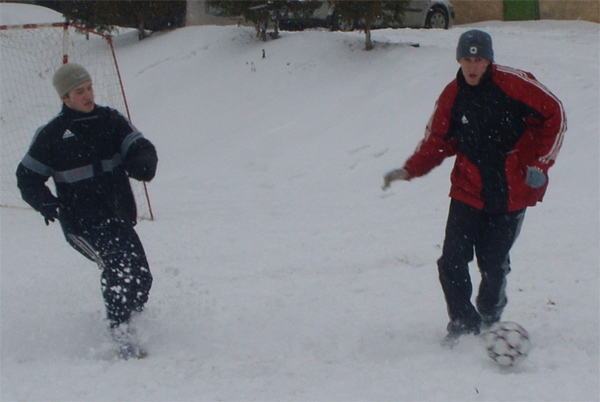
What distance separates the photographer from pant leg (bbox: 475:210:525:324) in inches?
157

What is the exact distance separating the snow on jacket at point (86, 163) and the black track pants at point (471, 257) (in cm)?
173

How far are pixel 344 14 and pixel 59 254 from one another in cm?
777

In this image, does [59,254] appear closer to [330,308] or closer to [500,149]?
[330,308]

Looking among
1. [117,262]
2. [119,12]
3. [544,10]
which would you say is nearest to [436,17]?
[544,10]

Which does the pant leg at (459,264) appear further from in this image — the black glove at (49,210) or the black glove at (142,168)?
the black glove at (49,210)

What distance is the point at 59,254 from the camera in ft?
22.7

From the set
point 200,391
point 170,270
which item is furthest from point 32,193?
point 170,270

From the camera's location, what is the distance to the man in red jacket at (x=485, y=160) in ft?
12.3

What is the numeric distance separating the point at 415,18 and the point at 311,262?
1315cm

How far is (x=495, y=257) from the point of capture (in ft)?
13.4

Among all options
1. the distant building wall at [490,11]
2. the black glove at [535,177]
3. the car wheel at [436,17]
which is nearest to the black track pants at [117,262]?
the black glove at [535,177]

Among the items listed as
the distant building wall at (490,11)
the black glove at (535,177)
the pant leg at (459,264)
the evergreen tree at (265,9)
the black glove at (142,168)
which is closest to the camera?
the black glove at (535,177)

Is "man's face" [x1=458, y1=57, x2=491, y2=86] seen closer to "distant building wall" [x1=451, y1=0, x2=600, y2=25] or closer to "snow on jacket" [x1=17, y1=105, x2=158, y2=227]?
"snow on jacket" [x1=17, y1=105, x2=158, y2=227]

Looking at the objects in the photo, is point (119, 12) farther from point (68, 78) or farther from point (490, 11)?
point (68, 78)
